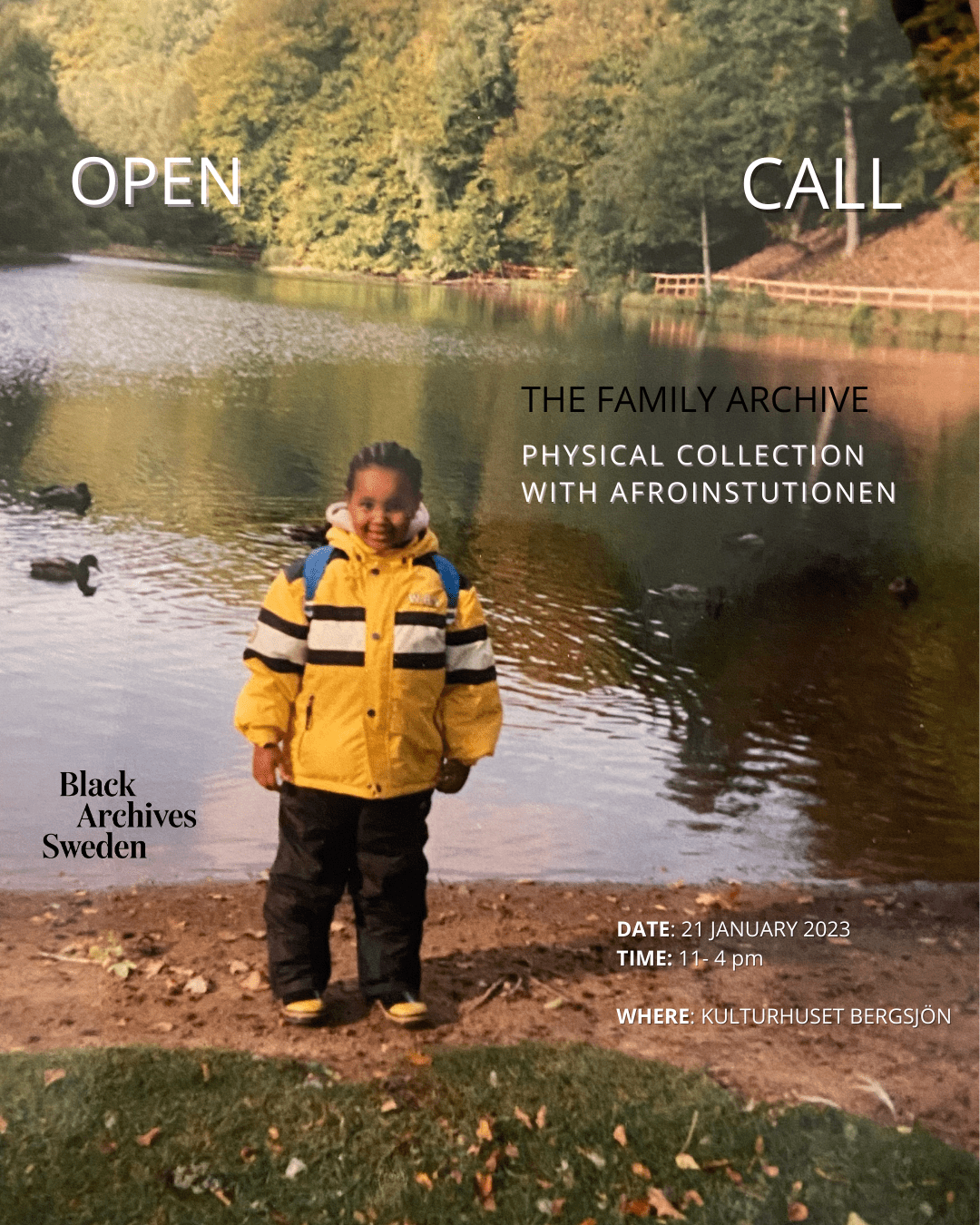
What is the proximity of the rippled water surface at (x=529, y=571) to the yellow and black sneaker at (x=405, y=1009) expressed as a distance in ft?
2.39

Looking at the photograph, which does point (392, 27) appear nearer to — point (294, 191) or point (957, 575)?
point (294, 191)

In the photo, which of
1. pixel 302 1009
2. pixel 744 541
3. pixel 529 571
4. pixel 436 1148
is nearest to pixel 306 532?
pixel 529 571

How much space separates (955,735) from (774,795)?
29.9 inches

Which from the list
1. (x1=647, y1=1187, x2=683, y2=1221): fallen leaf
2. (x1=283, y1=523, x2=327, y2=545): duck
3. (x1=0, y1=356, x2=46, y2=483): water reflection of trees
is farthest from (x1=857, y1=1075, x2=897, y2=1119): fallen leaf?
(x1=0, y1=356, x2=46, y2=483): water reflection of trees

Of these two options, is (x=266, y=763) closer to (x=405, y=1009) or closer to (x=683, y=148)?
(x=405, y=1009)

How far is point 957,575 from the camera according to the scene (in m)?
5.71

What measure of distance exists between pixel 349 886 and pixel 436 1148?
2.49 feet

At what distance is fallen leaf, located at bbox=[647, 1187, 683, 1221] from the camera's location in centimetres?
408

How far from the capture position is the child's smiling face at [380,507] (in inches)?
163

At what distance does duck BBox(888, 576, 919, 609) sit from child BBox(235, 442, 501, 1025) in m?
2.07

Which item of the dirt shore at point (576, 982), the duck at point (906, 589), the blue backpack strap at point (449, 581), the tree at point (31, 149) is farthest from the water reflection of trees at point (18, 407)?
the duck at point (906, 589)

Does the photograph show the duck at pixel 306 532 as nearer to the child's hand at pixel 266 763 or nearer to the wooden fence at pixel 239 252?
the wooden fence at pixel 239 252

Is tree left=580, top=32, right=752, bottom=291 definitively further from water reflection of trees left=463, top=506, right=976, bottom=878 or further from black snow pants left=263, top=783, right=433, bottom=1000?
black snow pants left=263, top=783, right=433, bottom=1000

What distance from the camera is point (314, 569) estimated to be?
4133mm
